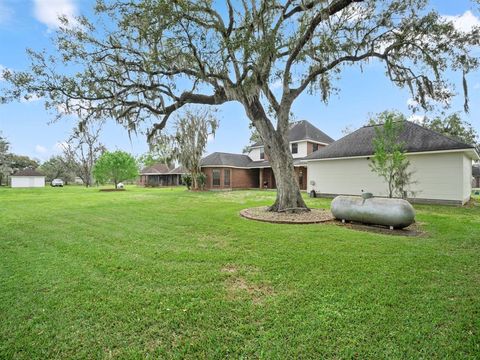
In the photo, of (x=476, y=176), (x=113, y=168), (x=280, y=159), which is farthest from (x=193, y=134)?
(x=476, y=176)

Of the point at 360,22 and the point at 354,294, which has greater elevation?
the point at 360,22

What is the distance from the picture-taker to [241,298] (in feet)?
10.2

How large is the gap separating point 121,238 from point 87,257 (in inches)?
58.0

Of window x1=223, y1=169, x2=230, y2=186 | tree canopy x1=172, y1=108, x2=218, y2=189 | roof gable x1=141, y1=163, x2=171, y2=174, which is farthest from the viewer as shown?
roof gable x1=141, y1=163, x2=171, y2=174

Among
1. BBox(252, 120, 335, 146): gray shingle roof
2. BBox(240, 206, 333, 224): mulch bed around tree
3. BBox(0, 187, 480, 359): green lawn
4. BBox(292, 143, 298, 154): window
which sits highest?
BBox(252, 120, 335, 146): gray shingle roof

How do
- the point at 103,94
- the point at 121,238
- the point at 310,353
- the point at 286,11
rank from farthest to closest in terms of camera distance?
1. the point at 103,94
2. the point at 286,11
3. the point at 121,238
4. the point at 310,353

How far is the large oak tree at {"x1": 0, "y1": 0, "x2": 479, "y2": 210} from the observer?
7.71 meters

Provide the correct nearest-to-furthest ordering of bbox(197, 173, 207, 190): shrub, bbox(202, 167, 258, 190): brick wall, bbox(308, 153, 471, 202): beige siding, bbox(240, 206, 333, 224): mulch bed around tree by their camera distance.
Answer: bbox(240, 206, 333, 224): mulch bed around tree
bbox(308, 153, 471, 202): beige siding
bbox(197, 173, 207, 190): shrub
bbox(202, 167, 258, 190): brick wall

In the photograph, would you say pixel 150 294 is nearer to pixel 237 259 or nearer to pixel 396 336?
pixel 237 259

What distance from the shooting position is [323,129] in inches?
1093

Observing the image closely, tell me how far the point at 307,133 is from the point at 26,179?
43.3 metres

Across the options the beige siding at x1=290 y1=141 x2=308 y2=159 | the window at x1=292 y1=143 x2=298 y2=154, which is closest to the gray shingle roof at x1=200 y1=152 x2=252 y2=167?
the window at x1=292 y1=143 x2=298 y2=154

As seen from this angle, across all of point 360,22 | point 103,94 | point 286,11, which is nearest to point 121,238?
point 103,94

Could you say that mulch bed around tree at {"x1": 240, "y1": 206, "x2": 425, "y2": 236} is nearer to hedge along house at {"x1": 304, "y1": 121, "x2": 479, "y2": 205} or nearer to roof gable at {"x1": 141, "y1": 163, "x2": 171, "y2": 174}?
hedge along house at {"x1": 304, "y1": 121, "x2": 479, "y2": 205}
